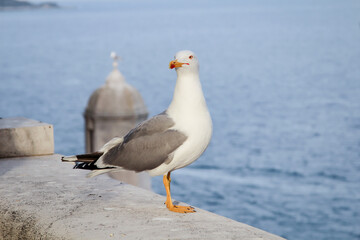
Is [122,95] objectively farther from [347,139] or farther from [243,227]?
[347,139]

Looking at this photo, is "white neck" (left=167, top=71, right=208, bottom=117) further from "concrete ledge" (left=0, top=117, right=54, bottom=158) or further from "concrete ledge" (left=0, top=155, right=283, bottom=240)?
"concrete ledge" (left=0, top=117, right=54, bottom=158)

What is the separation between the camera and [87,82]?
62.8 meters

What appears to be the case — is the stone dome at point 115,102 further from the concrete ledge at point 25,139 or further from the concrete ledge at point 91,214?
the concrete ledge at point 91,214

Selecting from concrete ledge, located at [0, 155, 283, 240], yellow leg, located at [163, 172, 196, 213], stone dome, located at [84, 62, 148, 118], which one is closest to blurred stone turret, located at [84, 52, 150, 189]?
stone dome, located at [84, 62, 148, 118]

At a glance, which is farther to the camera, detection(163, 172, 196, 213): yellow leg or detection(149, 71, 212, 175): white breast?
detection(163, 172, 196, 213): yellow leg

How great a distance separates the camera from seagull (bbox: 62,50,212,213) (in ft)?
14.1

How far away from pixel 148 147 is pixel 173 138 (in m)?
0.20

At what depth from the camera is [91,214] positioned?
14.4 feet

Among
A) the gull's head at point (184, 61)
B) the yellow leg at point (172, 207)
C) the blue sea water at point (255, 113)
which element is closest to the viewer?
the gull's head at point (184, 61)

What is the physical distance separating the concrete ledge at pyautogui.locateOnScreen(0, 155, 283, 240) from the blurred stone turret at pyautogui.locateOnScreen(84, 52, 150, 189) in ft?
25.8

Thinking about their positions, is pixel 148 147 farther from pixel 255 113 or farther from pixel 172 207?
pixel 255 113

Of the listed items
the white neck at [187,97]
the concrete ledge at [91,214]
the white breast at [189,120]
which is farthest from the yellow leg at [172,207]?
the white neck at [187,97]

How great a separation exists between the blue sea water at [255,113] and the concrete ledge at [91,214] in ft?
60.4

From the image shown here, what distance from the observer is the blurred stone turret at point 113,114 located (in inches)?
530
